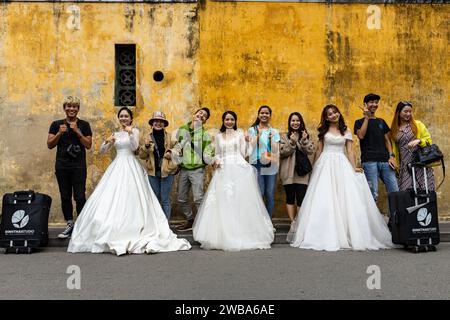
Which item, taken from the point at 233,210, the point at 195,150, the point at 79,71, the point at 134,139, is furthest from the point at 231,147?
the point at 79,71

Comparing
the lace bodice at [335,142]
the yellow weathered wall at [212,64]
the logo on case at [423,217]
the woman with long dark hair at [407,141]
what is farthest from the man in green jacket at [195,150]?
the logo on case at [423,217]

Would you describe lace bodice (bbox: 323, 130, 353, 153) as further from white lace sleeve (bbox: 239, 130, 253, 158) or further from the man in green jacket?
the man in green jacket

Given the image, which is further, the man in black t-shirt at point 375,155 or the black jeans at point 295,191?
the black jeans at point 295,191

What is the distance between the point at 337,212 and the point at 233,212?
Result: 60.2 inches

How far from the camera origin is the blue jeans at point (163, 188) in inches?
309

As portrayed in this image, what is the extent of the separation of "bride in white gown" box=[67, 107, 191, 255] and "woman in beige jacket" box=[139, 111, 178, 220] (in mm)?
358

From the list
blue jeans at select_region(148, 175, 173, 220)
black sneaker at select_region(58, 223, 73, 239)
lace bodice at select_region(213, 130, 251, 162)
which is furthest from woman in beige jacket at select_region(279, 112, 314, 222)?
black sneaker at select_region(58, 223, 73, 239)

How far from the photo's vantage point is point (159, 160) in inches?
307

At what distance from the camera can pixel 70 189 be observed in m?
7.36

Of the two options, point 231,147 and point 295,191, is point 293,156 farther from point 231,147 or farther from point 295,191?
point 231,147

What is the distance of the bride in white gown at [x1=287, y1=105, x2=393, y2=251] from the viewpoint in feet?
21.6

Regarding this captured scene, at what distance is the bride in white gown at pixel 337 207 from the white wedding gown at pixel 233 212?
0.60 metres

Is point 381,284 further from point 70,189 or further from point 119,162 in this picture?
point 70,189

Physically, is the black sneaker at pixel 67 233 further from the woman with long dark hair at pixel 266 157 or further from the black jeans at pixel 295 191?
the black jeans at pixel 295 191
